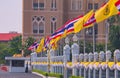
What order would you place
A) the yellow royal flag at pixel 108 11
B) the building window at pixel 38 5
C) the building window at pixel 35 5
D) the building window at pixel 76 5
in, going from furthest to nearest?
the building window at pixel 76 5, the building window at pixel 38 5, the building window at pixel 35 5, the yellow royal flag at pixel 108 11

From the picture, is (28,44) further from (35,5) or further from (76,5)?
(76,5)

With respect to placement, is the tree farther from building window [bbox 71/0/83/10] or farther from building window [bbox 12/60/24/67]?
building window [bbox 71/0/83/10]

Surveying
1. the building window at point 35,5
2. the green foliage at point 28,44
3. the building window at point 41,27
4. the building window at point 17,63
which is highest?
the building window at point 35,5

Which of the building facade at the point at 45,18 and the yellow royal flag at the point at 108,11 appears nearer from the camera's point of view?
the yellow royal flag at the point at 108,11

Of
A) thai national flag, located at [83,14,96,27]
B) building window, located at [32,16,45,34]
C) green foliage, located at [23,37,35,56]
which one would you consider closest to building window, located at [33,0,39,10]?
building window, located at [32,16,45,34]

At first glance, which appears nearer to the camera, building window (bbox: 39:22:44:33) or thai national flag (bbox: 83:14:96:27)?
thai national flag (bbox: 83:14:96:27)

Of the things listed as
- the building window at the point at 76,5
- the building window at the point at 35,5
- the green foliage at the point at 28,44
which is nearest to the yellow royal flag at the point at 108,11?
the green foliage at the point at 28,44

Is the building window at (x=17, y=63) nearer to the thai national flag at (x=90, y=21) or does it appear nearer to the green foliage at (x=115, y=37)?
the green foliage at (x=115, y=37)

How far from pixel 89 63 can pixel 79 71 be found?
256 inches

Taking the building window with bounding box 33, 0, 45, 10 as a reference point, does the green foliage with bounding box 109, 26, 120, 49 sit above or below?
below

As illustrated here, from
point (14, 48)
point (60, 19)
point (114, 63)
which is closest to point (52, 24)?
point (60, 19)

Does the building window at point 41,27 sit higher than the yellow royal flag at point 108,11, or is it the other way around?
the building window at point 41,27

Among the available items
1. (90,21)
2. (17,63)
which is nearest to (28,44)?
(17,63)

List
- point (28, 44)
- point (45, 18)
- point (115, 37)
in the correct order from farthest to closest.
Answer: point (45, 18)
point (28, 44)
point (115, 37)
